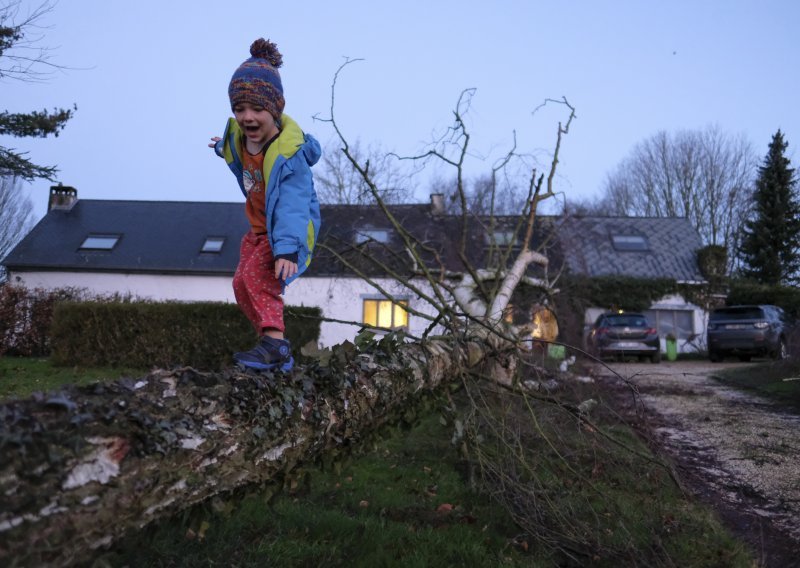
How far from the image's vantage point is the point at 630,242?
937 inches

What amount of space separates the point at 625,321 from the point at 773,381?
699 cm

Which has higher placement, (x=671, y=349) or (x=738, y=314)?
(x=738, y=314)


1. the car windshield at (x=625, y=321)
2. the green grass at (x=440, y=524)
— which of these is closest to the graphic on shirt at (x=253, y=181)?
the green grass at (x=440, y=524)

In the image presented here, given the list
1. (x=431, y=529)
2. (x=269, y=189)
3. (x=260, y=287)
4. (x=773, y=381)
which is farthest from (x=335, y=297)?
(x=269, y=189)

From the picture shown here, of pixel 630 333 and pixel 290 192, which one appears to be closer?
pixel 290 192

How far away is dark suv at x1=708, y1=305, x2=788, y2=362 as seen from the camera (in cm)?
1465

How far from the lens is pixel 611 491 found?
3.81 metres

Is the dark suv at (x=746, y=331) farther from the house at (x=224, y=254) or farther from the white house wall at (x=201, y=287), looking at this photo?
the white house wall at (x=201, y=287)

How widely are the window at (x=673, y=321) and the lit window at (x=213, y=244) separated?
16210 mm

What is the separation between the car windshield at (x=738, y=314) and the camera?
15.1 m

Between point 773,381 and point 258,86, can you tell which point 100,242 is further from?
point 258,86

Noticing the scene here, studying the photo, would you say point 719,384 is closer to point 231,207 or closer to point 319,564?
point 319,564

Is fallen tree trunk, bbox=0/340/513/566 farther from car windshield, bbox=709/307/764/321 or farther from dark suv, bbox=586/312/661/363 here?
car windshield, bbox=709/307/764/321

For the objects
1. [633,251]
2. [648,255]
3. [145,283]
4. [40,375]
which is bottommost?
[40,375]
